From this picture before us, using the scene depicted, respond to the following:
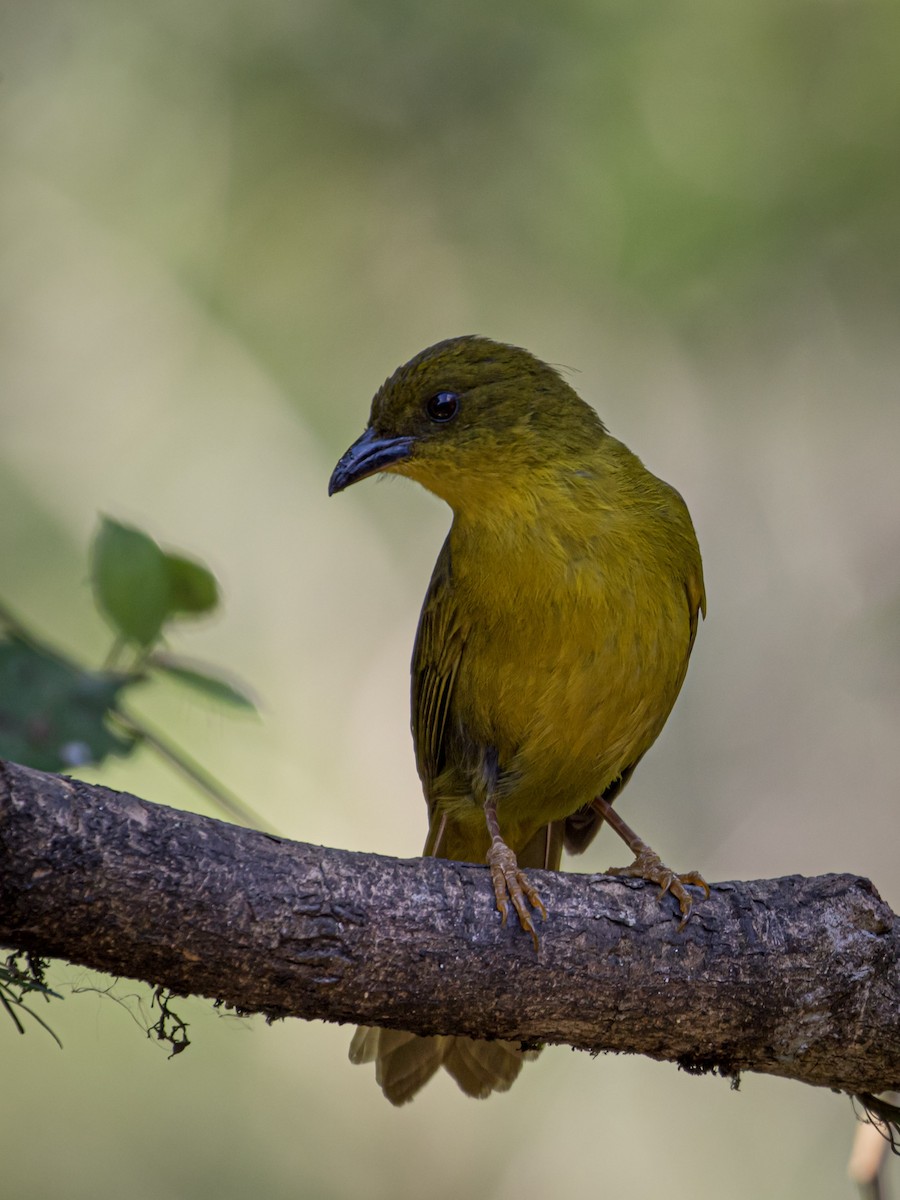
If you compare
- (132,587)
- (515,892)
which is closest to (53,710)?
Result: (132,587)

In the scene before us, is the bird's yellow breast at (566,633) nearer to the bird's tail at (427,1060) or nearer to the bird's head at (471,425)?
the bird's head at (471,425)

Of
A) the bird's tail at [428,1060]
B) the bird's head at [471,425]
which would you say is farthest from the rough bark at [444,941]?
the bird's head at [471,425]

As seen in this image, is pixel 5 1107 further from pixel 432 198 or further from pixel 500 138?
pixel 500 138

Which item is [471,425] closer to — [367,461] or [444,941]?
[367,461]

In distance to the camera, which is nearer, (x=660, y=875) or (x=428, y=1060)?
(x=660, y=875)

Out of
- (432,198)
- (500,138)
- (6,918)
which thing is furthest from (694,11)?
(6,918)

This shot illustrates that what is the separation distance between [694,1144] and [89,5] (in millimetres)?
5884

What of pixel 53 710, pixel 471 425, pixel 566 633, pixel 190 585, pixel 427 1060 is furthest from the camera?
pixel 471 425

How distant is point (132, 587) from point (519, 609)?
4.54 ft

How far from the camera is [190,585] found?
286 centimetres

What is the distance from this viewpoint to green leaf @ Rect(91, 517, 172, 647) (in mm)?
2785

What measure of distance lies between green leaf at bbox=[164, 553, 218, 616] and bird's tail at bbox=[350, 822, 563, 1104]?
1595 mm

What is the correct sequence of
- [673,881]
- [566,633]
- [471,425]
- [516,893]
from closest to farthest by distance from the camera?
[516,893], [673,881], [566,633], [471,425]

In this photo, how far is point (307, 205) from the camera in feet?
22.8
